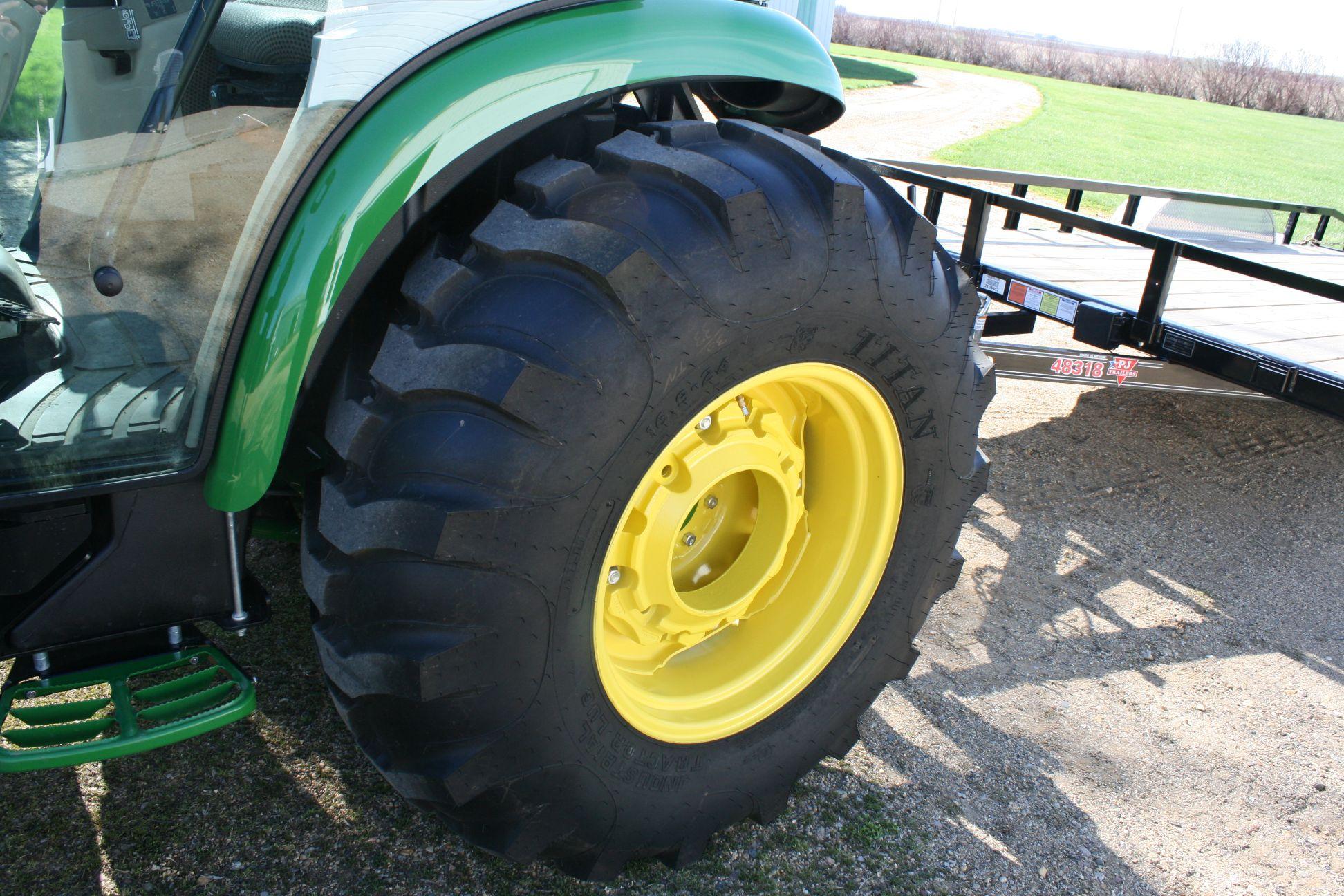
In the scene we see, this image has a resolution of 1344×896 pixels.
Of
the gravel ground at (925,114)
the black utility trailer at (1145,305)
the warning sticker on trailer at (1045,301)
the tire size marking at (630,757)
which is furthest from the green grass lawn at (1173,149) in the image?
the tire size marking at (630,757)

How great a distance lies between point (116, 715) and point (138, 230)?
747 mm

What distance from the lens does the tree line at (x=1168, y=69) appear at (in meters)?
28.9

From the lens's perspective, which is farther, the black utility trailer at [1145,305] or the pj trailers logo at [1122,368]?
the pj trailers logo at [1122,368]

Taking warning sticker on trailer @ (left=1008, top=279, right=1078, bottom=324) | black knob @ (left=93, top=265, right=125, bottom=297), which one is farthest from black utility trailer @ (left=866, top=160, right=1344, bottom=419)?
black knob @ (left=93, top=265, right=125, bottom=297)

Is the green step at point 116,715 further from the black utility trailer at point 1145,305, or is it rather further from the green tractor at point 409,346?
the black utility trailer at point 1145,305

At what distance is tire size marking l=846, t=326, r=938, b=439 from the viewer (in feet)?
5.74

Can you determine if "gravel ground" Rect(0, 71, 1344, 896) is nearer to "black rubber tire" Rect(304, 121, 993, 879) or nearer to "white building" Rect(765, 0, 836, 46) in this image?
"black rubber tire" Rect(304, 121, 993, 879)

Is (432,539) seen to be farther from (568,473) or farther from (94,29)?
(94,29)

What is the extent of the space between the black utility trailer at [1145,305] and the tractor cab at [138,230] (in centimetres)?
227

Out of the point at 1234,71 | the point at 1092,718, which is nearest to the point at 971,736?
the point at 1092,718

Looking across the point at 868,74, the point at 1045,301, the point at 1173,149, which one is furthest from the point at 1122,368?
the point at 868,74

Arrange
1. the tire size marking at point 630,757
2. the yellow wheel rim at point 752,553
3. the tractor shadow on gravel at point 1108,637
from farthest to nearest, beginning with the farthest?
the tractor shadow on gravel at point 1108,637
the yellow wheel rim at point 752,553
the tire size marking at point 630,757

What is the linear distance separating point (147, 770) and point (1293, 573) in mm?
3258

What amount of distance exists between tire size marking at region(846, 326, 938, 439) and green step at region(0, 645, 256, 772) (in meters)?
1.12
